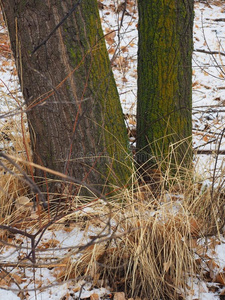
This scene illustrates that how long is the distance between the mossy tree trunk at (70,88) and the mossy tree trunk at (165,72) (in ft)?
1.10

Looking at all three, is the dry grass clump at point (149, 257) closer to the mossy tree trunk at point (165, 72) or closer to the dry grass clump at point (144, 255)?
Result: the dry grass clump at point (144, 255)

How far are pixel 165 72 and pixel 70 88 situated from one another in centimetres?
81

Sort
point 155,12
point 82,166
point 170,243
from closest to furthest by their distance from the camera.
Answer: point 170,243 < point 82,166 < point 155,12

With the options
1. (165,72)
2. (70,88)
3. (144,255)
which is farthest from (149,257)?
(165,72)

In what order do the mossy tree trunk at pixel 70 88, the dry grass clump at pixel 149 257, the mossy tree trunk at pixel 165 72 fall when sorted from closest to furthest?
1. the dry grass clump at pixel 149 257
2. the mossy tree trunk at pixel 70 88
3. the mossy tree trunk at pixel 165 72

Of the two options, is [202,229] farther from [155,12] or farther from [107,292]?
[155,12]

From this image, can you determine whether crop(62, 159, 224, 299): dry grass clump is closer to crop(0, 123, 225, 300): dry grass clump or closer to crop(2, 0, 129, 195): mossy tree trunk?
crop(0, 123, 225, 300): dry grass clump

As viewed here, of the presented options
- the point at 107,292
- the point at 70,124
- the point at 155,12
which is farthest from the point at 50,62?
the point at 107,292

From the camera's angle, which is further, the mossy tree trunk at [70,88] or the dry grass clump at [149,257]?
the mossy tree trunk at [70,88]

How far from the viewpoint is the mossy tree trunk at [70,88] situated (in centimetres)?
198

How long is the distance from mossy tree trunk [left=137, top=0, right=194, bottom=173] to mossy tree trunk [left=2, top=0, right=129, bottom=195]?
13.1 inches

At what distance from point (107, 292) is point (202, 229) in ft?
2.19

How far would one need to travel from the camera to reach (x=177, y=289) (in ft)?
5.91

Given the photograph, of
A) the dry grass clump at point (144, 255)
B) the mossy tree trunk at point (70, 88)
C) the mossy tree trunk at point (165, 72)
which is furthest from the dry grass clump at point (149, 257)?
the mossy tree trunk at point (165, 72)
